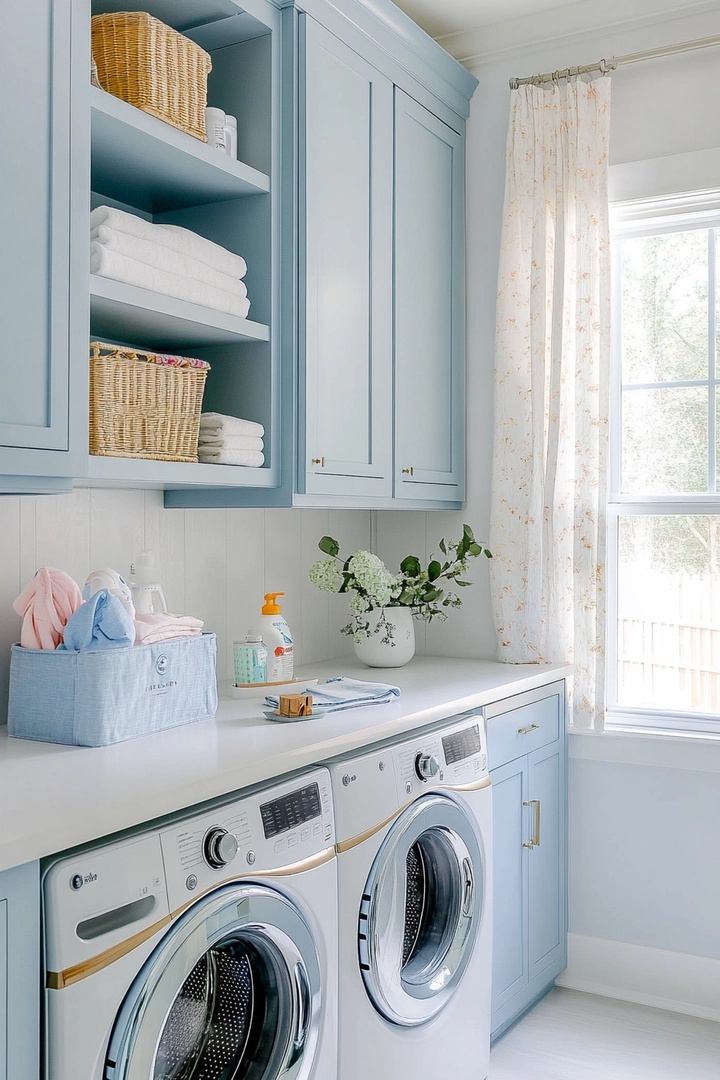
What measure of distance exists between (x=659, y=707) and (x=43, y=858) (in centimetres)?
208

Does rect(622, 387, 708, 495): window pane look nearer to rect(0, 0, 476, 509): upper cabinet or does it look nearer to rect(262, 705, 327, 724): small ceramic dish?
rect(0, 0, 476, 509): upper cabinet

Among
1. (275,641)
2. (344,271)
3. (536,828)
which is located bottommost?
(536,828)

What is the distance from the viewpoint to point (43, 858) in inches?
48.6

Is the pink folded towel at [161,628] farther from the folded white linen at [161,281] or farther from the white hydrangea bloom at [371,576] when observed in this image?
the white hydrangea bloom at [371,576]

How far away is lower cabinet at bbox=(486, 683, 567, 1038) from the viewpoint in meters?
2.43

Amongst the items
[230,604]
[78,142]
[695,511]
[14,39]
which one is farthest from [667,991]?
[14,39]

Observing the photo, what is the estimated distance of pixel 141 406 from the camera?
1827 millimetres

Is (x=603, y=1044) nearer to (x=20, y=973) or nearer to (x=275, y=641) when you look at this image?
(x=275, y=641)

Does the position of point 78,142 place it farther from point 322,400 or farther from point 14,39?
point 322,400

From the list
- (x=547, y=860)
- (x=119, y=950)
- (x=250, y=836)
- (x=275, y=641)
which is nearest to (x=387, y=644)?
(x=275, y=641)

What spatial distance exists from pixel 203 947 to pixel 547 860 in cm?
157

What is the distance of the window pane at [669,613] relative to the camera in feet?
9.12

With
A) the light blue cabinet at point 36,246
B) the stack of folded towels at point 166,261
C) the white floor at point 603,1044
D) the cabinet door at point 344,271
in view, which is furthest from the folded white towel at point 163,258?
the white floor at point 603,1044

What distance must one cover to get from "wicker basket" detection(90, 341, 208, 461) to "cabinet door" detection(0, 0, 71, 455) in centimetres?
13
